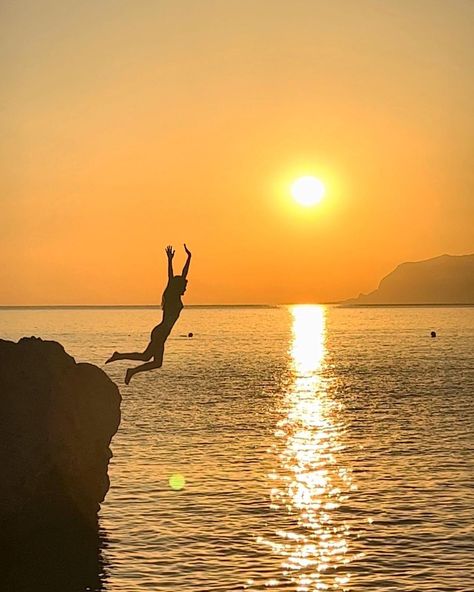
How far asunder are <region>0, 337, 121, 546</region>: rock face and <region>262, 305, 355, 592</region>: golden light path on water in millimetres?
7080

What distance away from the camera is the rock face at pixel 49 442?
93.1 ft

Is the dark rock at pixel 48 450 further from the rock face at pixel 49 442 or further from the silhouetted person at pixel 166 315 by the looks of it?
the silhouetted person at pixel 166 315

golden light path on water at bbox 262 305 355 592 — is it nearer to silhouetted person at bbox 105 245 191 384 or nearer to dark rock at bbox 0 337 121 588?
dark rock at bbox 0 337 121 588

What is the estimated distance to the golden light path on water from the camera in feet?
93.7

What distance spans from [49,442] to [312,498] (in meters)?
13.9

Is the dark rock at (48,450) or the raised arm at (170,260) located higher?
the raised arm at (170,260)

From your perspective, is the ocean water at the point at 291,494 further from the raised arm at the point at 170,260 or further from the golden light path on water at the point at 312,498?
the raised arm at the point at 170,260

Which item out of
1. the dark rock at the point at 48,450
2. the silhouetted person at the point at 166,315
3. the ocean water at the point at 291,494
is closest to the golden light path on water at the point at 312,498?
the ocean water at the point at 291,494

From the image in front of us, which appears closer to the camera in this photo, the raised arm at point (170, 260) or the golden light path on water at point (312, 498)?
the raised arm at point (170, 260)

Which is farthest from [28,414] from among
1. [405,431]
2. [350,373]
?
[350,373]

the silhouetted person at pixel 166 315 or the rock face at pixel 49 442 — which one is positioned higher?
the silhouetted person at pixel 166 315

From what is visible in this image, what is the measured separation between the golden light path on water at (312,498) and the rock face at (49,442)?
7080 mm

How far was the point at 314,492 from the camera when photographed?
39.3 metres

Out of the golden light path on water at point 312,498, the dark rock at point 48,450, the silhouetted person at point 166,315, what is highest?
the silhouetted person at point 166,315
